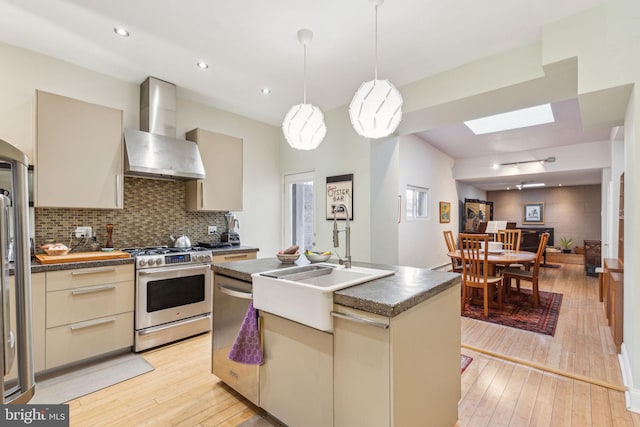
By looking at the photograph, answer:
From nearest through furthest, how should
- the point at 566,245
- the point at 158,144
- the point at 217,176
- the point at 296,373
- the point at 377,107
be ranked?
the point at 296,373, the point at 377,107, the point at 158,144, the point at 217,176, the point at 566,245

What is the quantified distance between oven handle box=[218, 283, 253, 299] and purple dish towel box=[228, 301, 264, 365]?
7cm

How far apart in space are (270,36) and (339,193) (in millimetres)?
1969

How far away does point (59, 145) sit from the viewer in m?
2.49

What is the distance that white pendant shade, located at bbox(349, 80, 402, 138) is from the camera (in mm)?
1734

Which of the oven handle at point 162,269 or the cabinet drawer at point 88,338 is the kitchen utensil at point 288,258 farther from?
the cabinet drawer at point 88,338

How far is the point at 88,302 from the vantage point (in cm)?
243

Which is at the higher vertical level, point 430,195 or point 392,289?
point 430,195

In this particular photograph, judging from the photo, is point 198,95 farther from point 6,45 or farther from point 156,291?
point 156,291

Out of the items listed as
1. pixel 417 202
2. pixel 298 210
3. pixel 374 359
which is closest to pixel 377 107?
pixel 374 359

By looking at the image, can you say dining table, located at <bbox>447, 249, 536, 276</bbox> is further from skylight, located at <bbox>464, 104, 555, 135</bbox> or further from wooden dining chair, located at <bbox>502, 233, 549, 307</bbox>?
skylight, located at <bbox>464, 104, 555, 135</bbox>

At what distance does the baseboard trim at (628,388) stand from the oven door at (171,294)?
3.44 meters

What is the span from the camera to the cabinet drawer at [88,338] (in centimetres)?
228

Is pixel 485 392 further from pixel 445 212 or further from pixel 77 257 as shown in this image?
pixel 445 212

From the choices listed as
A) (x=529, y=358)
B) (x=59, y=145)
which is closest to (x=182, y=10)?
(x=59, y=145)
